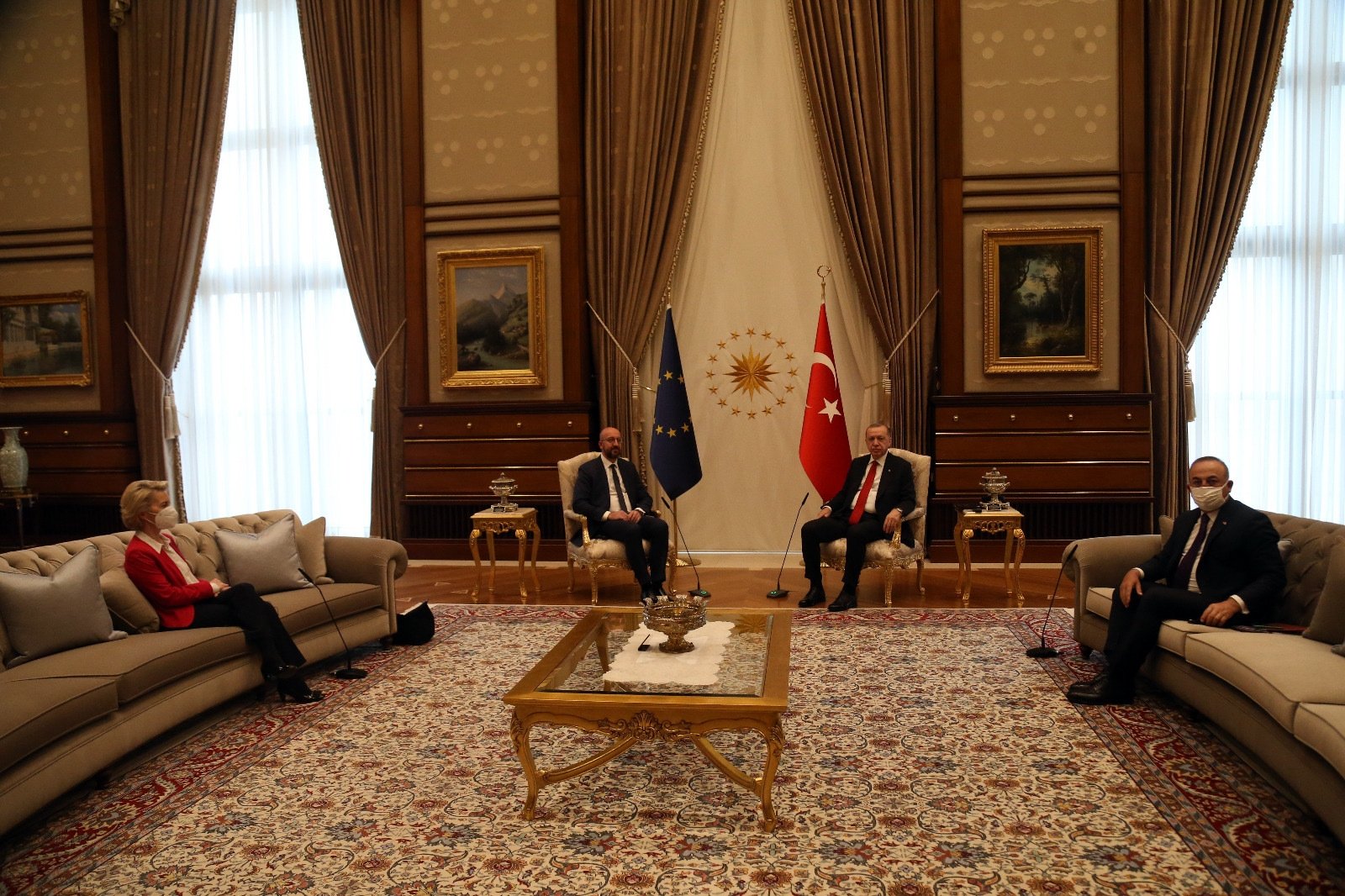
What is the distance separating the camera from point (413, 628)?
5164 mm

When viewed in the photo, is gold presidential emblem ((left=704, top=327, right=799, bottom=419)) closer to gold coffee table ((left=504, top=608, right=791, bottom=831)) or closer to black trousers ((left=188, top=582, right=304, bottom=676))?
black trousers ((left=188, top=582, right=304, bottom=676))

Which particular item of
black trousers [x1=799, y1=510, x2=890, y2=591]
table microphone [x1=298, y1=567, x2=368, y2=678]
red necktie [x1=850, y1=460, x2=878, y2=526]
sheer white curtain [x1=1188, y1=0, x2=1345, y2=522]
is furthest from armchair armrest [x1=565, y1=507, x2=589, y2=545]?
sheer white curtain [x1=1188, y1=0, x2=1345, y2=522]

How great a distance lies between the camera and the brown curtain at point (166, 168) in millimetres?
8508

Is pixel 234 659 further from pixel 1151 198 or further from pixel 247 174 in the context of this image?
pixel 1151 198

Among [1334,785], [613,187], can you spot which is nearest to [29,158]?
[613,187]

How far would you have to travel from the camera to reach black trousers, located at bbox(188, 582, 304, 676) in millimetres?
4043

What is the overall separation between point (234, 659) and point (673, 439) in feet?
11.6

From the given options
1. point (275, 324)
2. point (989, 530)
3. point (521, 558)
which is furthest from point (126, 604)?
point (275, 324)

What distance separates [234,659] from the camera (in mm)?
4027

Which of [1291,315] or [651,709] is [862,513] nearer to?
[651,709]

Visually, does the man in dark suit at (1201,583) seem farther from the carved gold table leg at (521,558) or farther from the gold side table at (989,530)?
the carved gold table leg at (521,558)

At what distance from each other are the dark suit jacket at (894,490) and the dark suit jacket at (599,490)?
1.31 meters

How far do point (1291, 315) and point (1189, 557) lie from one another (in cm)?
463

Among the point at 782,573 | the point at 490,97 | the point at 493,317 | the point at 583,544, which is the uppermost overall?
the point at 490,97
